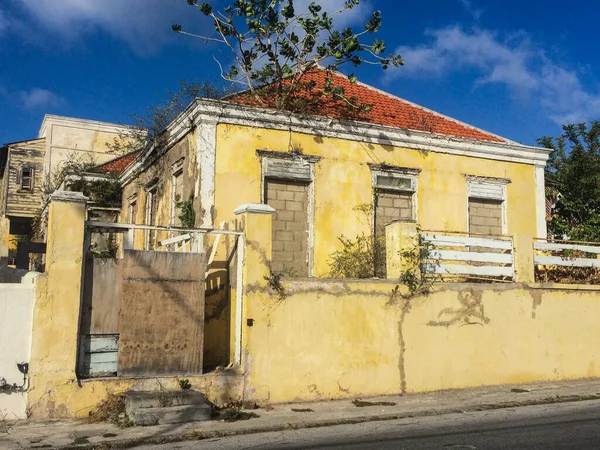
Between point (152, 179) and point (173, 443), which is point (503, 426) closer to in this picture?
point (173, 443)

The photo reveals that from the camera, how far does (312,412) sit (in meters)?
8.70

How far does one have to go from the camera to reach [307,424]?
7.93m

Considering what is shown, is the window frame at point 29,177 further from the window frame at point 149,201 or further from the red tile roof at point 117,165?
the window frame at point 149,201

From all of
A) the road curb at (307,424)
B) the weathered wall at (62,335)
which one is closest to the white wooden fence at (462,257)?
the road curb at (307,424)

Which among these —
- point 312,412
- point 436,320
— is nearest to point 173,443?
point 312,412

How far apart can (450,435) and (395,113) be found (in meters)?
9.71

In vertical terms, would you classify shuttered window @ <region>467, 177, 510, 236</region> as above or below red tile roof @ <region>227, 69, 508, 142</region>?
below

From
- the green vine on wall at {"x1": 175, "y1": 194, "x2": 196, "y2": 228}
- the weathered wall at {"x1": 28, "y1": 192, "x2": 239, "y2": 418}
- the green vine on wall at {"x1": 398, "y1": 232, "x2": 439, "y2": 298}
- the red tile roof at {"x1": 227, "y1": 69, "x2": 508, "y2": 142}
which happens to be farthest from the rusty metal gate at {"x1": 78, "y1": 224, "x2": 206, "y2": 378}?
the red tile roof at {"x1": 227, "y1": 69, "x2": 508, "y2": 142}

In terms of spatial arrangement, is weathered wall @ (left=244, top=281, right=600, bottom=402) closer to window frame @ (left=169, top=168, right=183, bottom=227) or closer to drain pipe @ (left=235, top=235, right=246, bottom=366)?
drain pipe @ (left=235, top=235, right=246, bottom=366)

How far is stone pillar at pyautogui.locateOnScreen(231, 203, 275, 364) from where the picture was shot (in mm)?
9133

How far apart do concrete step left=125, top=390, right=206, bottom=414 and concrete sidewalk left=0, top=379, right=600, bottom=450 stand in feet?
1.19

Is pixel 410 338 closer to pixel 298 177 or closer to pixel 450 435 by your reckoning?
pixel 450 435

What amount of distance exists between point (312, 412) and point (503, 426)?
8.87ft

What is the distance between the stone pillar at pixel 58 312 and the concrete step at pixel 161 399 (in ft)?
2.93
